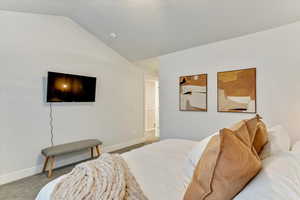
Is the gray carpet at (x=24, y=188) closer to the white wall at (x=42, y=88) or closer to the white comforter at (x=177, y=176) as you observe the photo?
the white wall at (x=42, y=88)

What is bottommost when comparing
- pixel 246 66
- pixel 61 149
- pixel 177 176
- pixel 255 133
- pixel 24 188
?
pixel 24 188

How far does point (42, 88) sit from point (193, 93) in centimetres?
282

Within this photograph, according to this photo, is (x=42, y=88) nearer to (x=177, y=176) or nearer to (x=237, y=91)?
(x=177, y=176)

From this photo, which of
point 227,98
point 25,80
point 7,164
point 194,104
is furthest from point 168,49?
point 7,164

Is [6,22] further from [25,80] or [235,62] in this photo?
[235,62]

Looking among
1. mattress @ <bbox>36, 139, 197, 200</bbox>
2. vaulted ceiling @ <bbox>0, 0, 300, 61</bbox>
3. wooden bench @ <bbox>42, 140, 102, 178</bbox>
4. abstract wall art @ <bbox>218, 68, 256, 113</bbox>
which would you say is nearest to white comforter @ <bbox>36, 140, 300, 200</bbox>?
mattress @ <bbox>36, 139, 197, 200</bbox>

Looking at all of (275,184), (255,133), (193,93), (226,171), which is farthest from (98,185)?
(193,93)

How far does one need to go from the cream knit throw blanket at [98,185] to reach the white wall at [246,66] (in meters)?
2.35

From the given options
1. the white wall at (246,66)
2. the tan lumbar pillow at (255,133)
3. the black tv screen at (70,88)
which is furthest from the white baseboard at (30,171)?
the tan lumbar pillow at (255,133)

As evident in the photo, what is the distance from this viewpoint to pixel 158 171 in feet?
4.11

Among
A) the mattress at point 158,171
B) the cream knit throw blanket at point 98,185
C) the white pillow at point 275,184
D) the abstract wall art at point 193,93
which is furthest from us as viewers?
the abstract wall art at point 193,93

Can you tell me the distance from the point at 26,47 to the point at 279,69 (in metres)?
4.02

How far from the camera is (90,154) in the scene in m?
3.49

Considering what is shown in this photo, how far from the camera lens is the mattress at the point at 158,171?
993 mm
